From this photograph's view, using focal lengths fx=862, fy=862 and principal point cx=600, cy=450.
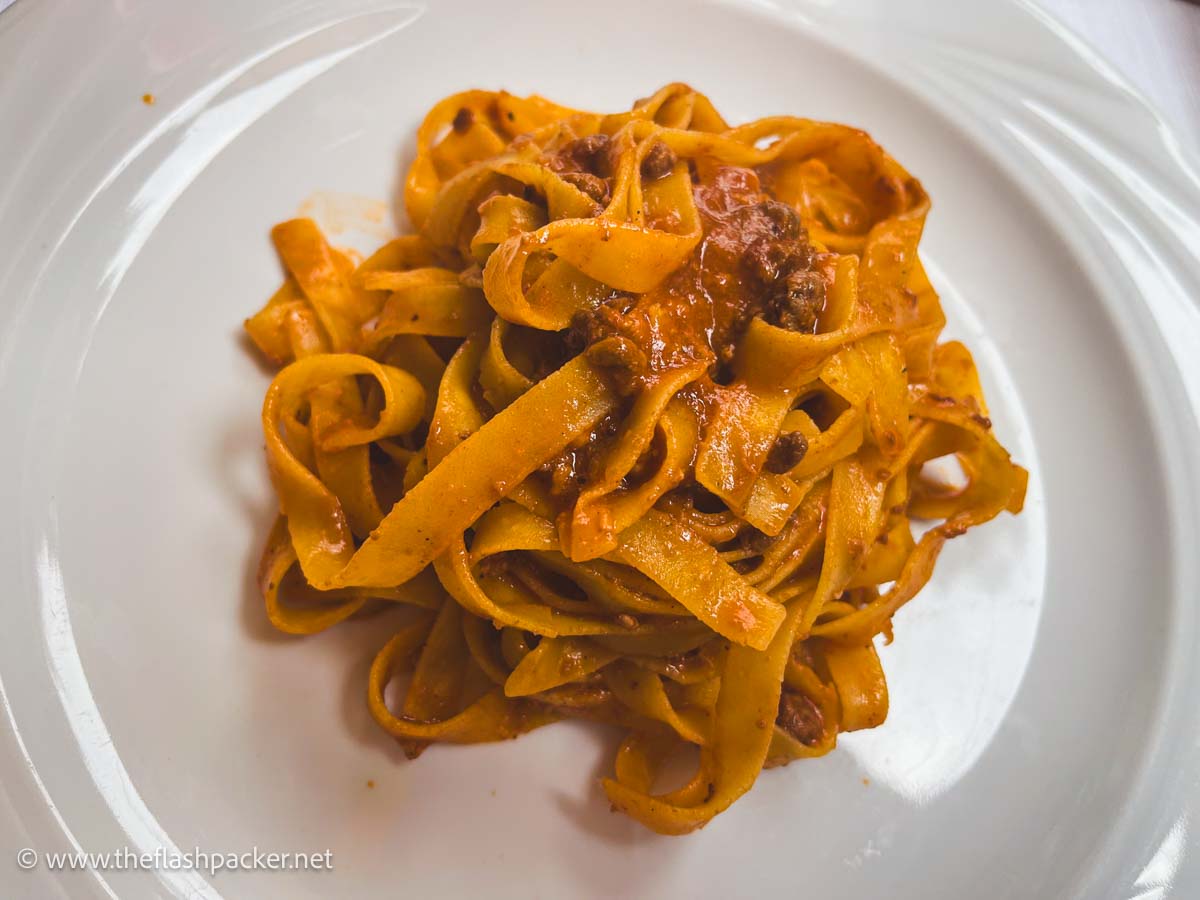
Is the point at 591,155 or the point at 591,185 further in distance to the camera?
the point at 591,155

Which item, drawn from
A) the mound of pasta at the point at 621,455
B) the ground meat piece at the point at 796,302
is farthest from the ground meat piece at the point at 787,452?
the ground meat piece at the point at 796,302

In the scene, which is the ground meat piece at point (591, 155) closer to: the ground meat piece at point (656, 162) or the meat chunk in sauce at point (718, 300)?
the ground meat piece at point (656, 162)

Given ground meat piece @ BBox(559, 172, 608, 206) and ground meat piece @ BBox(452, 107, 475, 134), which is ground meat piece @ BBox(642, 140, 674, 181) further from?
ground meat piece @ BBox(452, 107, 475, 134)

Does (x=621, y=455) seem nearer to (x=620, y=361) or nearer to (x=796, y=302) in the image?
(x=620, y=361)

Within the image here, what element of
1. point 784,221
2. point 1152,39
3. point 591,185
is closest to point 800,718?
point 784,221

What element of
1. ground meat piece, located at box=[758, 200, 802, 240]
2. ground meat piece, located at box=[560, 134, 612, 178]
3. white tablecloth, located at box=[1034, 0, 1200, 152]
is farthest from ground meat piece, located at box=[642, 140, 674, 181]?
white tablecloth, located at box=[1034, 0, 1200, 152]

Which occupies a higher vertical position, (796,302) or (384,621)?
(796,302)

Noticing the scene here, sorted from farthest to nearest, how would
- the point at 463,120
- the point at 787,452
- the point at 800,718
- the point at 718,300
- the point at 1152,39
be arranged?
the point at 1152,39 → the point at 463,120 → the point at 800,718 → the point at 718,300 → the point at 787,452
